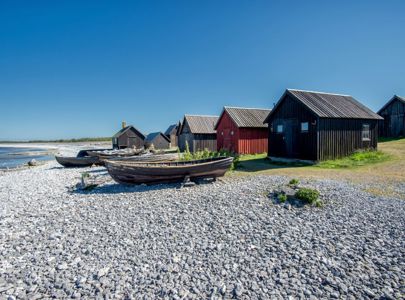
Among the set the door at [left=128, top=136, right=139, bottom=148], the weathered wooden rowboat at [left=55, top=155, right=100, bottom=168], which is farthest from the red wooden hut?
the door at [left=128, top=136, right=139, bottom=148]

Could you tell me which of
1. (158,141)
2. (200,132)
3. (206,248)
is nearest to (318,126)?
(206,248)

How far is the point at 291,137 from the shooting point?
655 inches

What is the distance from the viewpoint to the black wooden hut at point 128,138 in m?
40.8

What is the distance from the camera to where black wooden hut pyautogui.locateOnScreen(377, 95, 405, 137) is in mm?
26500

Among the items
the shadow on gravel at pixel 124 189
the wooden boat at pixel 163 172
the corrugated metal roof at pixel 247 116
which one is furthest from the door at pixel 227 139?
the shadow on gravel at pixel 124 189

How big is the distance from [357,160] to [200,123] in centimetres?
1802

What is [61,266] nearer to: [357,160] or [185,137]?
[357,160]

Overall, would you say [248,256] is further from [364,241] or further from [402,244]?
[402,244]

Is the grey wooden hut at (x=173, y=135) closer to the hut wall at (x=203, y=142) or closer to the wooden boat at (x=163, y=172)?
the hut wall at (x=203, y=142)

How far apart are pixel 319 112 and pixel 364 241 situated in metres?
11.4

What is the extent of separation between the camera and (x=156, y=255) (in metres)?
4.79

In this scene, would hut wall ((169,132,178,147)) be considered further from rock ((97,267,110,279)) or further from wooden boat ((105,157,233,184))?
rock ((97,267,110,279))

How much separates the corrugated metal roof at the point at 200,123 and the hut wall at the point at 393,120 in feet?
64.9

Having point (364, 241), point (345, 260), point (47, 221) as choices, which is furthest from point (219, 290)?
point (47, 221)
